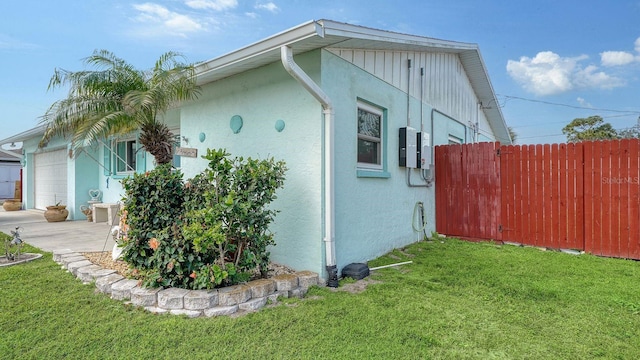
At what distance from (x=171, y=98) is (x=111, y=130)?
1.17 m

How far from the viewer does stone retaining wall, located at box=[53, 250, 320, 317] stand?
3217mm

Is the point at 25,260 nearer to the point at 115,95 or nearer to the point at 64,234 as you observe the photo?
the point at 64,234

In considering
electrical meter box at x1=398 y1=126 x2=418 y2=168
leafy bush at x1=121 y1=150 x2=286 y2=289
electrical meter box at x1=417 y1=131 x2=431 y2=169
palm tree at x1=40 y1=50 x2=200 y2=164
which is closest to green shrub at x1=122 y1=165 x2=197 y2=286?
leafy bush at x1=121 y1=150 x2=286 y2=289

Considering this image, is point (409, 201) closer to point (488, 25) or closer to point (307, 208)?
point (307, 208)

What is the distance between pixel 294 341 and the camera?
2684 millimetres

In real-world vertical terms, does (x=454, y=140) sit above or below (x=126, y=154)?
above

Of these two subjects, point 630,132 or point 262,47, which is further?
point 630,132

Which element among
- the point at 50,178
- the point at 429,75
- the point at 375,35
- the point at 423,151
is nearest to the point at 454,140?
the point at 429,75

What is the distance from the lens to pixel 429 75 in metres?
7.19

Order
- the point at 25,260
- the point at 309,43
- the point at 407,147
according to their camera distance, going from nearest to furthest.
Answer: the point at 309,43 → the point at 25,260 → the point at 407,147

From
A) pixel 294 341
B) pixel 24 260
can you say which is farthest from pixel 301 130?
pixel 24 260

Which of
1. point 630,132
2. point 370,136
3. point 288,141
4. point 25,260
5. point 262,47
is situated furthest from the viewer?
point 630,132

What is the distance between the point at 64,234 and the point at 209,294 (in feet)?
20.9

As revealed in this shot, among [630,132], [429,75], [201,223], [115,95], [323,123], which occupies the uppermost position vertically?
[630,132]
